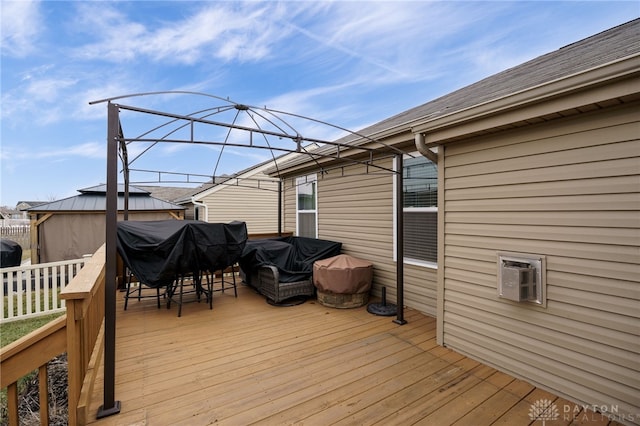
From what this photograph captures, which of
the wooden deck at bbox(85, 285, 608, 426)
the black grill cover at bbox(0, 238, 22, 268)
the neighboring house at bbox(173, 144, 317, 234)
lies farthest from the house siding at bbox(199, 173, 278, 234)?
the wooden deck at bbox(85, 285, 608, 426)

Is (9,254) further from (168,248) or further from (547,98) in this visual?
(547,98)

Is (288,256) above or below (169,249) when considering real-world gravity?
below

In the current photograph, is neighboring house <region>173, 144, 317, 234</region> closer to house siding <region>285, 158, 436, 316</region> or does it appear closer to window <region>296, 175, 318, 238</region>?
window <region>296, 175, 318, 238</region>

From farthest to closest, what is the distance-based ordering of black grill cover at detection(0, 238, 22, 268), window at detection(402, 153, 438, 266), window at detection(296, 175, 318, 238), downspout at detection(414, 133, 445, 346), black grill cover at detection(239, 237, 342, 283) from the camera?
black grill cover at detection(0, 238, 22, 268), window at detection(296, 175, 318, 238), black grill cover at detection(239, 237, 342, 283), window at detection(402, 153, 438, 266), downspout at detection(414, 133, 445, 346)

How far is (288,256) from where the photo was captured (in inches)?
195

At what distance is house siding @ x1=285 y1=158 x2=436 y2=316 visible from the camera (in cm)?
428

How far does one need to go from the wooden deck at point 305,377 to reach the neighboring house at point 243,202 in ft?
27.7

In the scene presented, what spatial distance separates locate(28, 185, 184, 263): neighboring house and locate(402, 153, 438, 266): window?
30.3ft

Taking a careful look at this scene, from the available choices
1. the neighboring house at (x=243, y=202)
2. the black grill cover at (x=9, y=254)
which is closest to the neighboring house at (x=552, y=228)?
the neighboring house at (x=243, y=202)

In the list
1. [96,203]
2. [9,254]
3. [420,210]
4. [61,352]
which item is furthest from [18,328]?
[96,203]

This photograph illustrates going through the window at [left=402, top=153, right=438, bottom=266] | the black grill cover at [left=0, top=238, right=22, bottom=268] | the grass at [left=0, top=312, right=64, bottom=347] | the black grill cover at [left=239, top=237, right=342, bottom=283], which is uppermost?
the window at [left=402, top=153, right=438, bottom=266]

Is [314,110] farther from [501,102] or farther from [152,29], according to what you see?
[501,102]

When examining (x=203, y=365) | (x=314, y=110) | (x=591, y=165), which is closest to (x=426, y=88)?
(x=314, y=110)

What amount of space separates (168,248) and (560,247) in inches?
169
